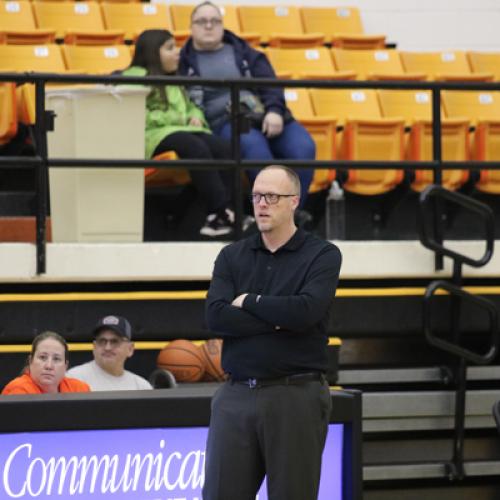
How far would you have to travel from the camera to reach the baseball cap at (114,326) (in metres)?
6.87

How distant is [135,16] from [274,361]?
7.27 metres

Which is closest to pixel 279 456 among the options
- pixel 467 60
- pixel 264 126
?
pixel 264 126

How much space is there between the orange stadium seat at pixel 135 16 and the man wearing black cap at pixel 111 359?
4720 mm

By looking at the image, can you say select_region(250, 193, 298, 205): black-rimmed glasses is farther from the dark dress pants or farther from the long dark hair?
the long dark hair

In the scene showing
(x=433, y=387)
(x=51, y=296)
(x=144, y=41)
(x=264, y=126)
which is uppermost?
(x=144, y=41)

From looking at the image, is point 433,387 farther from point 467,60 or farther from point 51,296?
point 467,60

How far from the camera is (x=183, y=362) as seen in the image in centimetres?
718

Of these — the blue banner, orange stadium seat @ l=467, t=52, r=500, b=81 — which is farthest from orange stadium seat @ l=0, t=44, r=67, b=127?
the blue banner

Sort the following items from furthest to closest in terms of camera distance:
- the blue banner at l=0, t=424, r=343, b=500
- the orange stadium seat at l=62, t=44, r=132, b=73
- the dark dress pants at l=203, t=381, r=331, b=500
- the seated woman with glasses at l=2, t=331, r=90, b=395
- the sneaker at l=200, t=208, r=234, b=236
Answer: the orange stadium seat at l=62, t=44, r=132, b=73 → the sneaker at l=200, t=208, r=234, b=236 → the seated woman with glasses at l=2, t=331, r=90, b=395 → the blue banner at l=0, t=424, r=343, b=500 → the dark dress pants at l=203, t=381, r=331, b=500

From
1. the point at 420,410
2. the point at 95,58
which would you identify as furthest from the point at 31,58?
the point at 420,410

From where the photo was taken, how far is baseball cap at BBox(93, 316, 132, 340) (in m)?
6.87

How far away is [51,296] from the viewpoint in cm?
731

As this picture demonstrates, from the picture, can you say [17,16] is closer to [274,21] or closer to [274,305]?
[274,21]

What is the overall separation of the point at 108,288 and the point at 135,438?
232 centimetres
